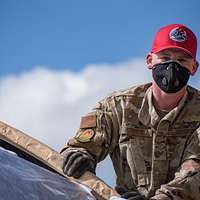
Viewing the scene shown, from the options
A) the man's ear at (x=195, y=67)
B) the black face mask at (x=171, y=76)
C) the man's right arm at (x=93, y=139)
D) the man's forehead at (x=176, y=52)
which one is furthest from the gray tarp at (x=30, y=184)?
the man's ear at (x=195, y=67)

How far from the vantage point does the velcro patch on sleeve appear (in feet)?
13.0

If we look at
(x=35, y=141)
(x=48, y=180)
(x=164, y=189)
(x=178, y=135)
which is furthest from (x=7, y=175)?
(x=178, y=135)

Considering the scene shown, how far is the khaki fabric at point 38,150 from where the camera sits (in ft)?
11.0

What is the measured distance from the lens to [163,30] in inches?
161

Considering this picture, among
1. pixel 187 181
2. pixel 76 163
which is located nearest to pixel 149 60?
pixel 187 181

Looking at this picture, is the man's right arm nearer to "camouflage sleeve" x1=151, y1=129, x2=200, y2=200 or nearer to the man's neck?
the man's neck

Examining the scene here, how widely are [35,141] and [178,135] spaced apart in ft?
3.28

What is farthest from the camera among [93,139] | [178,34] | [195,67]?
[195,67]

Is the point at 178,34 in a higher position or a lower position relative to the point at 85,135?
higher

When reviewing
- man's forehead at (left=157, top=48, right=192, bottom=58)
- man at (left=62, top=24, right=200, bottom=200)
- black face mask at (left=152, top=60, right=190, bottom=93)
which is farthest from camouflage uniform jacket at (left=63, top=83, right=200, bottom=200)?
man's forehead at (left=157, top=48, right=192, bottom=58)

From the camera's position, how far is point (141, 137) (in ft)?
13.2

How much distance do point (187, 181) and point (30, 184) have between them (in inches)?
47.4

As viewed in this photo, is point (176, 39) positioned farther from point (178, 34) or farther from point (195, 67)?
point (195, 67)

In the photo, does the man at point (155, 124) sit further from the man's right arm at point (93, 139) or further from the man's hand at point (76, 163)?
the man's hand at point (76, 163)
